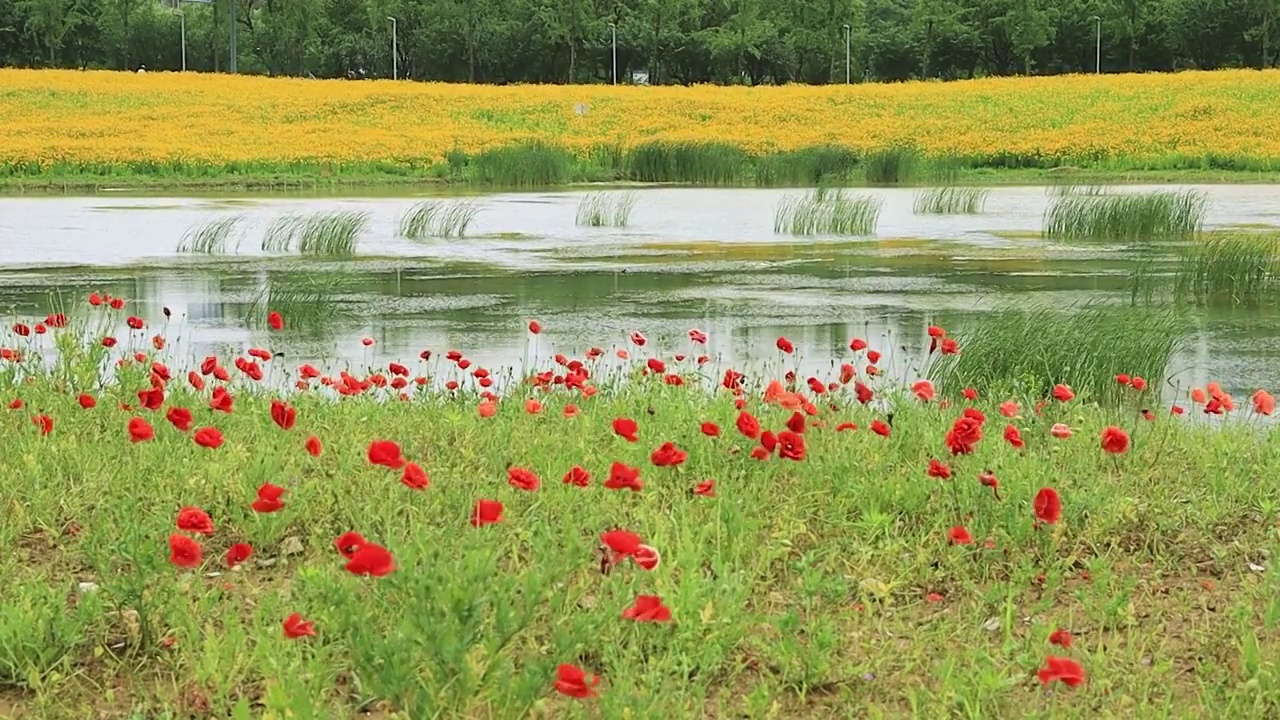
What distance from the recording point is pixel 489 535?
335 centimetres

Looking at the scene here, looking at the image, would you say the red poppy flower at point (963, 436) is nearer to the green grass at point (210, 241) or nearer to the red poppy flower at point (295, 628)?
the red poppy flower at point (295, 628)

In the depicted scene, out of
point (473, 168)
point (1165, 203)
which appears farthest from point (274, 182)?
point (1165, 203)

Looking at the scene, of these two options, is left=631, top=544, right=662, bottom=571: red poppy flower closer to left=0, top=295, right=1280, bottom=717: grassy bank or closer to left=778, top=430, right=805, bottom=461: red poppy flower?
left=0, top=295, right=1280, bottom=717: grassy bank

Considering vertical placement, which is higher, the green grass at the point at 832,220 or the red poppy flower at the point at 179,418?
the green grass at the point at 832,220

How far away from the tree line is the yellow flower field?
2104cm

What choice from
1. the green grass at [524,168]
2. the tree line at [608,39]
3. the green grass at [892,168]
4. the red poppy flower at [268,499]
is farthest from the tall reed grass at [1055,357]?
the tree line at [608,39]

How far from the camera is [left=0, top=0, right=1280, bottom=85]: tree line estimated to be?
67125 millimetres

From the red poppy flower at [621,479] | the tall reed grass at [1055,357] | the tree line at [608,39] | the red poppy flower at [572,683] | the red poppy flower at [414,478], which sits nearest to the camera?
the red poppy flower at [572,683]

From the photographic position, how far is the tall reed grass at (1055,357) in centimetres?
620

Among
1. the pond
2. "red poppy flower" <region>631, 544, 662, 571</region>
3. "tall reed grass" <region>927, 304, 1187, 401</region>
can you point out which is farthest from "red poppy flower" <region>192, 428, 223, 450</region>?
the pond

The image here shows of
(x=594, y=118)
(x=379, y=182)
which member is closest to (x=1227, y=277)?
(x=379, y=182)

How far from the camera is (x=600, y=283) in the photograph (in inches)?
450

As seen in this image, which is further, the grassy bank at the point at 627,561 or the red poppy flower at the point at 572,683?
the grassy bank at the point at 627,561

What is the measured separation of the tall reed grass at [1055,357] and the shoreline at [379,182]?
54.2 ft
